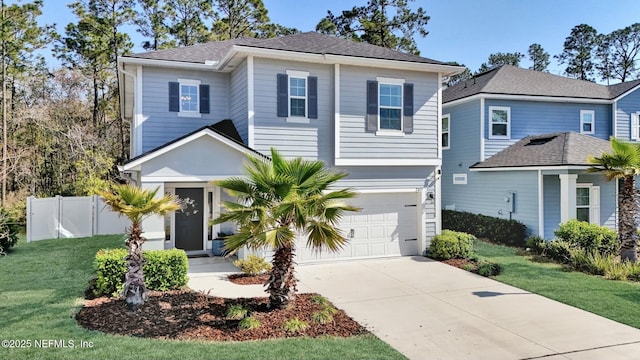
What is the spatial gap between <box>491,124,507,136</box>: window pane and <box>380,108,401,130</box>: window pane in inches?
271

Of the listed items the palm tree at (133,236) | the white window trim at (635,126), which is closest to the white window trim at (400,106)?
the palm tree at (133,236)

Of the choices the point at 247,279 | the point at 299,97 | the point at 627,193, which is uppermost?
the point at 299,97

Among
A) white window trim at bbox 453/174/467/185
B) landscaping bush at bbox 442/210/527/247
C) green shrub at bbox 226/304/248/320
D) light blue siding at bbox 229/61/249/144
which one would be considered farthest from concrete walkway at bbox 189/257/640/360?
white window trim at bbox 453/174/467/185

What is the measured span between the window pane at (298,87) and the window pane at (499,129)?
949cm

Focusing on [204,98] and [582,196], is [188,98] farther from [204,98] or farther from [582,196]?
[582,196]

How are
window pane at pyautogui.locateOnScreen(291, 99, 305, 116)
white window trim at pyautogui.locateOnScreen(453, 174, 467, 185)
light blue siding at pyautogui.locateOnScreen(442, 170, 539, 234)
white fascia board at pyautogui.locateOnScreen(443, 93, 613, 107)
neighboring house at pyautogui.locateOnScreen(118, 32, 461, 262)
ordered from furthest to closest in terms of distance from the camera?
white window trim at pyautogui.locateOnScreen(453, 174, 467, 185) → white fascia board at pyautogui.locateOnScreen(443, 93, 613, 107) → light blue siding at pyautogui.locateOnScreen(442, 170, 539, 234) → window pane at pyautogui.locateOnScreen(291, 99, 305, 116) → neighboring house at pyautogui.locateOnScreen(118, 32, 461, 262)

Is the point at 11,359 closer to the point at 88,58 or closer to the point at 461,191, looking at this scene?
the point at 461,191

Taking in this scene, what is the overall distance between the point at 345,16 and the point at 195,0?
10.2 meters

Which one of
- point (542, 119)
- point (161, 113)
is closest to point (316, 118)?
point (161, 113)

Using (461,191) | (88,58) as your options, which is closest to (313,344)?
(461,191)

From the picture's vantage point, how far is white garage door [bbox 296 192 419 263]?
12383 millimetres

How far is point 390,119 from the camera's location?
12438mm

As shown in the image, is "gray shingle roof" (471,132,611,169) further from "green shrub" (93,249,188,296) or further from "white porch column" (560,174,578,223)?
"green shrub" (93,249,188,296)

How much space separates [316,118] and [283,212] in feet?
18.5
